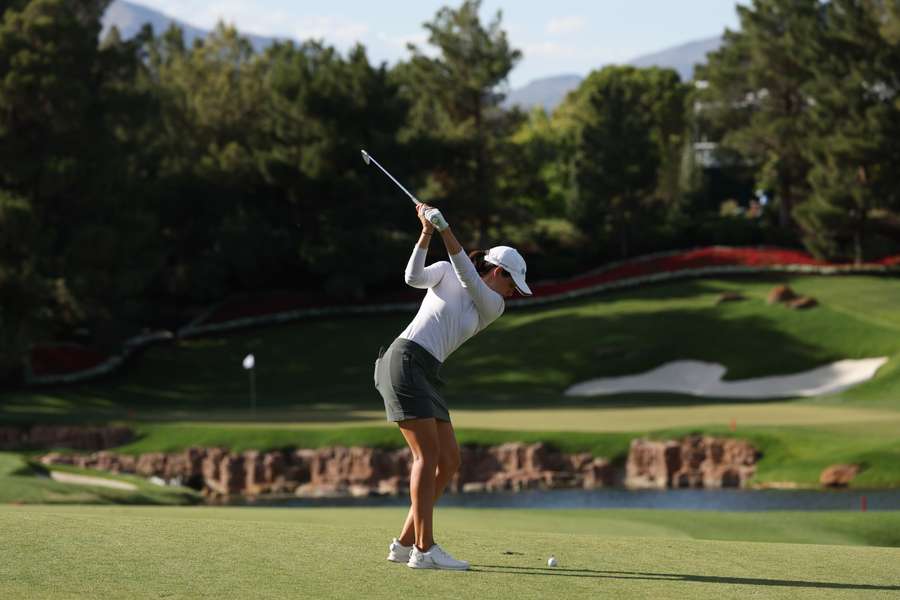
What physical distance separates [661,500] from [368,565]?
1905 cm

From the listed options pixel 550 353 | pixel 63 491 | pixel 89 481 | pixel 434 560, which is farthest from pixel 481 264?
pixel 550 353

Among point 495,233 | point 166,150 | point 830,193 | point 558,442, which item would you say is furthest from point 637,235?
point 558,442

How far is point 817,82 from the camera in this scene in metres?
58.1

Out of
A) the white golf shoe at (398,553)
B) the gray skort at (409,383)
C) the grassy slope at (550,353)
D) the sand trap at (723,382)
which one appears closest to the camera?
the gray skort at (409,383)

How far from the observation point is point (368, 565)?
9719 millimetres

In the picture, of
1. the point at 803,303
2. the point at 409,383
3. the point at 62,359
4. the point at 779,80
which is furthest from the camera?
the point at 779,80

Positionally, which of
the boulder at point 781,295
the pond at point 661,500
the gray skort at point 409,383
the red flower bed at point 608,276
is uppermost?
the red flower bed at point 608,276

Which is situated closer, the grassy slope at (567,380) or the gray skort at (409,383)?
the gray skort at (409,383)

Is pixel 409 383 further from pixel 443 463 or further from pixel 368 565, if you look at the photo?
pixel 368 565

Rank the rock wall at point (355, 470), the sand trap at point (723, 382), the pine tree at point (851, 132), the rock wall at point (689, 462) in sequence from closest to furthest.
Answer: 1. the rock wall at point (689, 462)
2. the rock wall at point (355, 470)
3. the sand trap at point (723, 382)
4. the pine tree at point (851, 132)

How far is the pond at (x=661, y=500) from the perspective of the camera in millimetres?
25250

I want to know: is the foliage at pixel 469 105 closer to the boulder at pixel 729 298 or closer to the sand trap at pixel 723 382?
the boulder at pixel 729 298

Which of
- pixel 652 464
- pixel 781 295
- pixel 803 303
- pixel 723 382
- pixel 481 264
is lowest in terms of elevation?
pixel 652 464

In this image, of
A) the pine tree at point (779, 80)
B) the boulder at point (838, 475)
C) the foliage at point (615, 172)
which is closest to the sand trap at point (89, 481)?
the boulder at point (838, 475)
